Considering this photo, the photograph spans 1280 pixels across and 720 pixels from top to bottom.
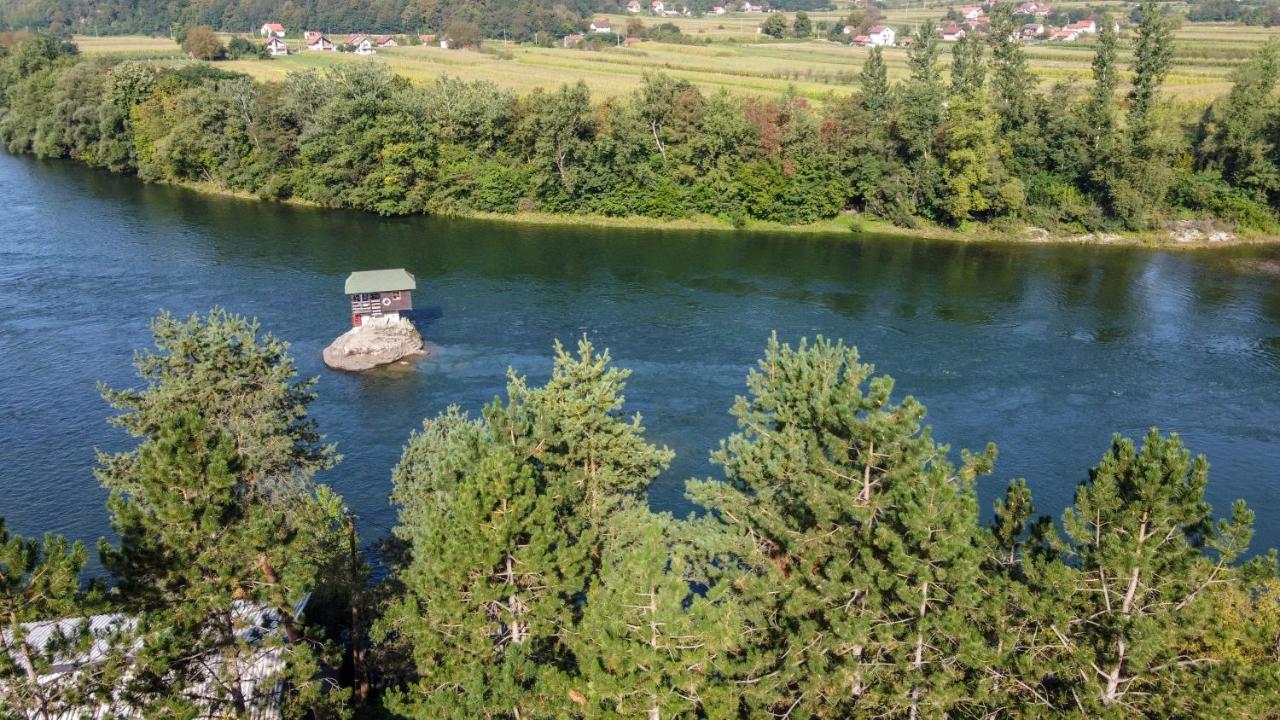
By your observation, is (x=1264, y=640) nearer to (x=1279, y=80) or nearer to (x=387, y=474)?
(x=387, y=474)

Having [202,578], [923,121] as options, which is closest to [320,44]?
[923,121]

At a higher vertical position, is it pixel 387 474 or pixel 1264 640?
pixel 1264 640

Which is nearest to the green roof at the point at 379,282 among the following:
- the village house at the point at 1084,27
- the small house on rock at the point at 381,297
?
the small house on rock at the point at 381,297

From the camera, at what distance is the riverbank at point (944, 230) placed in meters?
79.4

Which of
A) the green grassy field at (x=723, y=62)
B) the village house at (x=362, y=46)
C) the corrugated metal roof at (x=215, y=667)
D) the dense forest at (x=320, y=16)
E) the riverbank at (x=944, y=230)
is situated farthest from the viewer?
the dense forest at (x=320, y=16)

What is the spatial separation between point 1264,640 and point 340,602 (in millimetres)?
22547

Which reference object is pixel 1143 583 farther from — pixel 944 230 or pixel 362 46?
pixel 362 46

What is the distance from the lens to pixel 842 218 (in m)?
84.0

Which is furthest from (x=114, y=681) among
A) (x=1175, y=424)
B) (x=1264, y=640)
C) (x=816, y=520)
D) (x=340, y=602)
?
(x=1175, y=424)

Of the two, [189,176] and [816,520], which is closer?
[816,520]

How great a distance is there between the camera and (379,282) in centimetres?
5491

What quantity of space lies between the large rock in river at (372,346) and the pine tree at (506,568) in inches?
1068

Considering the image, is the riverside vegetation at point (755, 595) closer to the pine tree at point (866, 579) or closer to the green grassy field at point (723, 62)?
the pine tree at point (866, 579)

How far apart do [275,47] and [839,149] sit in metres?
96.1
